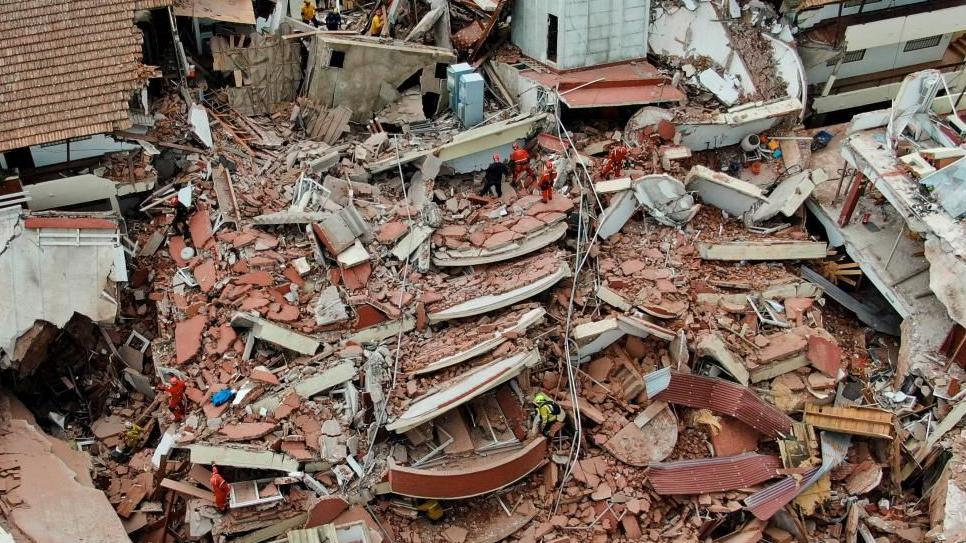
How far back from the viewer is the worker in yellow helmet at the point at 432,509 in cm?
1444

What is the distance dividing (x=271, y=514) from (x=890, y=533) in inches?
434

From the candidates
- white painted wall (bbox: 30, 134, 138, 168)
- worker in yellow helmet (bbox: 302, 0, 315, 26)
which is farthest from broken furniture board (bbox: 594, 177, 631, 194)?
white painted wall (bbox: 30, 134, 138, 168)

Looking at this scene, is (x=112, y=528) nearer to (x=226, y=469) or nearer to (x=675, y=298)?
(x=226, y=469)

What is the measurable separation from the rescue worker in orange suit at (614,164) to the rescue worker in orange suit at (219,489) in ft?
34.0

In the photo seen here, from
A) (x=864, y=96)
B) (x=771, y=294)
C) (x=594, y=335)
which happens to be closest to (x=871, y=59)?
(x=864, y=96)

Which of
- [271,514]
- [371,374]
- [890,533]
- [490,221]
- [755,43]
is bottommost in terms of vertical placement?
[890,533]

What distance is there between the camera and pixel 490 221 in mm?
17969

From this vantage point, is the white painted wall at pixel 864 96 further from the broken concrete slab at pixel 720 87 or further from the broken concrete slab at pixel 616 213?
the broken concrete slab at pixel 616 213

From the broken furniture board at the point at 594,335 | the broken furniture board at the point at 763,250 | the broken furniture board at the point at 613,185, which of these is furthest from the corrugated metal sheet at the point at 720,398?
the broken furniture board at the point at 613,185

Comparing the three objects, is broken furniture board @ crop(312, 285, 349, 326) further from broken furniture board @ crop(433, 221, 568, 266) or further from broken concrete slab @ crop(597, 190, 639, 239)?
broken concrete slab @ crop(597, 190, 639, 239)

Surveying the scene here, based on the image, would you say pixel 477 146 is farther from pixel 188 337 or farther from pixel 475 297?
pixel 188 337

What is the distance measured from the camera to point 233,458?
13844 millimetres

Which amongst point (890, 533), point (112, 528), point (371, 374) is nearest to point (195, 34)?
point (371, 374)

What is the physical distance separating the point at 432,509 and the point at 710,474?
16.6 feet
